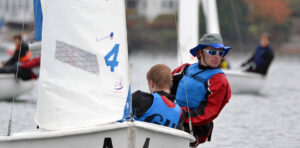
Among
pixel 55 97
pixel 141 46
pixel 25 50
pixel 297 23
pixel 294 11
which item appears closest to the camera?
pixel 55 97

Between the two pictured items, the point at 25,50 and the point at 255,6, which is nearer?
the point at 25,50

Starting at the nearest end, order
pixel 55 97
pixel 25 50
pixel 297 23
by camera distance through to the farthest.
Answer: pixel 55 97 < pixel 25 50 < pixel 297 23

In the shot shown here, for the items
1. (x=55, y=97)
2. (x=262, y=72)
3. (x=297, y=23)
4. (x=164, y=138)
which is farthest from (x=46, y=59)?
(x=297, y=23)

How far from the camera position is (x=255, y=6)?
82.0 metres

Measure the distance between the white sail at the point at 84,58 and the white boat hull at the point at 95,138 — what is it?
0.17 metres

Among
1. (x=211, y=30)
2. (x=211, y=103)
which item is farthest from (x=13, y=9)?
(x=211, y=103)

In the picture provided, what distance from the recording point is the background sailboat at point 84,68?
504cm

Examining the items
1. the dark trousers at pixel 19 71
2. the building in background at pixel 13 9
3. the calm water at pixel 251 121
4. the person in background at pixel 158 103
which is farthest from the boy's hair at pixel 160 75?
the building in background at pixel 13 9

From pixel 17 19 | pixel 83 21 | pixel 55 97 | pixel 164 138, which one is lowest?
pixel 164 138

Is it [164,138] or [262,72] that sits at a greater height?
[262,72]

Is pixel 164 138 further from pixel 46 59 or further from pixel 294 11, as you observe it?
pixel 294 11

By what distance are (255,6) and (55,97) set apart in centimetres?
7857

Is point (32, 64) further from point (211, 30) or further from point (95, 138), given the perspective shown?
point (95, 138)

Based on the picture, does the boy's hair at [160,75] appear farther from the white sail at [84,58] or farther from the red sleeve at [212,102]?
the red sleeve at [212,102]
